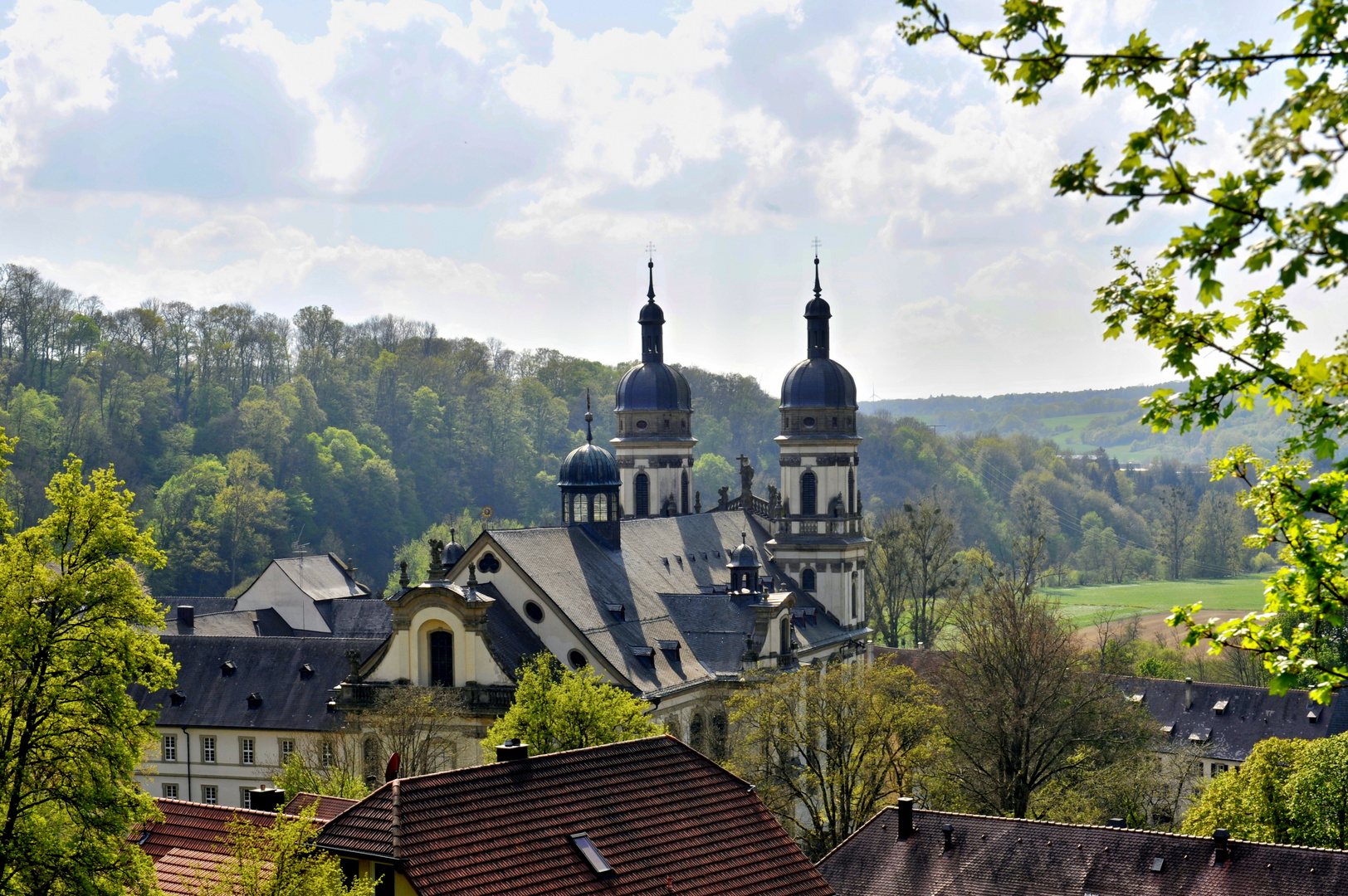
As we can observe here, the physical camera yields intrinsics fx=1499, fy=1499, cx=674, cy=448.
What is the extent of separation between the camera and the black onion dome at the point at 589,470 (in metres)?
50.7

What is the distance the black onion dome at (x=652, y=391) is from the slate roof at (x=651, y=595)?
8014mm

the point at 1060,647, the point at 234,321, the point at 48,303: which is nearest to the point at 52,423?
the point at 48,303

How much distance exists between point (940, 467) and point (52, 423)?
9450cm

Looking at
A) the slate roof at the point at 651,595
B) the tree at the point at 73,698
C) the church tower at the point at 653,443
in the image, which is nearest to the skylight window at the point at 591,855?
the tree at the point at 73,698

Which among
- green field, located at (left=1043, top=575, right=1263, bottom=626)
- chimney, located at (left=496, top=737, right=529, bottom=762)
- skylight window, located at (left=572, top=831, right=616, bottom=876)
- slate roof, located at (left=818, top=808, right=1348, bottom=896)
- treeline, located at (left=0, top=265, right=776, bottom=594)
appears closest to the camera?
skylight window, located at (left=572, top=831, right=616, bottom=876)

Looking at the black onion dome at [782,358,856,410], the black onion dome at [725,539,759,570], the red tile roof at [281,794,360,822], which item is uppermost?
the black onion dome at [782,358,856,410]

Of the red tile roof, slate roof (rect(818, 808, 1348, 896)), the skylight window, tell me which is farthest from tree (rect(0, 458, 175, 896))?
slate roof (rect(818, 808, 1348, 896))

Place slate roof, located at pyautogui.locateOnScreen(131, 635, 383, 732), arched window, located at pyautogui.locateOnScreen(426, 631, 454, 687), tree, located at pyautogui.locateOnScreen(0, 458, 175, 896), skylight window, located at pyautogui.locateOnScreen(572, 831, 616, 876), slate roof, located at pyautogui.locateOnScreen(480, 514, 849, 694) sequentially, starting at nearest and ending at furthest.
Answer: tree, located at pyautogui.locateOnScreen(0, 458, 175, 896) → skylight window, located at pyautogui.locateOnScreen(572, 831, 616, 876) → arched window, located at pyautogui.locateOnScreen(426, 631, 454, 687) → slate roof, located at pyautogui.locateOnScreen(480, 514, 849, 694) → slate roof, located at pyautogui.locateOnScreen(131, 635, 383, 732)

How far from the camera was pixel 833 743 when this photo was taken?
40.7 m

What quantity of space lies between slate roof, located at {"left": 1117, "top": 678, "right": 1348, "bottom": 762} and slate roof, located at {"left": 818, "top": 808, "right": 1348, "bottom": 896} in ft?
86.2

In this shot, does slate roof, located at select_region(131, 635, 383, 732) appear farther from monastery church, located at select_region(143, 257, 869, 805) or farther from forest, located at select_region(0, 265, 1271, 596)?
forest, located at select_region(0, 265, 1271, 596)

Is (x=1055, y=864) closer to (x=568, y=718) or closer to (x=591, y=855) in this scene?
(x=568, y=718)

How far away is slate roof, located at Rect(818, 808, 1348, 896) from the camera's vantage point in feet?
91.2

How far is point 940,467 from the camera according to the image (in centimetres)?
16012
